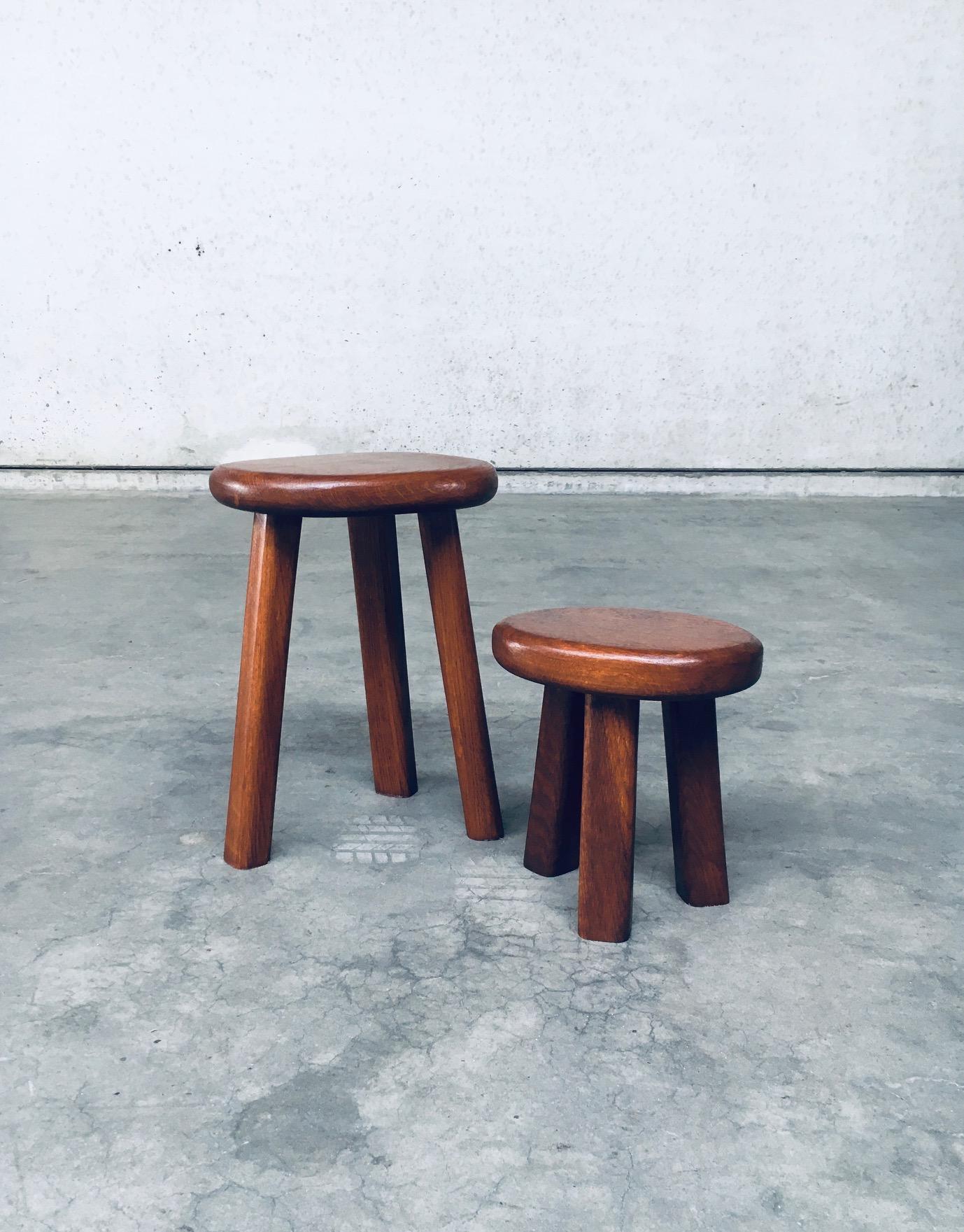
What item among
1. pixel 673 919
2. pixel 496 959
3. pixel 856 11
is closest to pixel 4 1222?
pixel 496 959

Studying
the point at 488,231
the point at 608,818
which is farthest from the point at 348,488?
the point at 488,231

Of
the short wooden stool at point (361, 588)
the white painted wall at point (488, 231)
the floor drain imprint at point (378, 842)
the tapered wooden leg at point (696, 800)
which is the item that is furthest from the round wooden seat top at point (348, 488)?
the white painted wall at point (488, 231)

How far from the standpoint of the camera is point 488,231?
4887 mm

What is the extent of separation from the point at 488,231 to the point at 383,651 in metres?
3.35

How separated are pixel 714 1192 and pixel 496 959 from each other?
0.46 metres

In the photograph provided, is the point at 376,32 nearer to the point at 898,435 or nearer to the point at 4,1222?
the point at 898,435

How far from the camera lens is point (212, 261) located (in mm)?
4895

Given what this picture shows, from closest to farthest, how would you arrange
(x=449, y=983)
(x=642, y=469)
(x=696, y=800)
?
(x=449, y=983) → (x=696, y=800) → (x=642, y=469)

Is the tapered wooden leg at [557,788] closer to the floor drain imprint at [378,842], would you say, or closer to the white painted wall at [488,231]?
the floor drain imprint at [378,842]

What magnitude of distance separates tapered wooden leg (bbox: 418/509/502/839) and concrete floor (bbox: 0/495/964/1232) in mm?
64

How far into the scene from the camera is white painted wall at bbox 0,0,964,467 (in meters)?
4.75

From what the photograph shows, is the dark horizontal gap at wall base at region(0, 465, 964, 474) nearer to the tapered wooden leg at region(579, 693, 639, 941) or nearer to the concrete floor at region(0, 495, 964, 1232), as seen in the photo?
the concrete floor at region(0, 495, 964, 1232)

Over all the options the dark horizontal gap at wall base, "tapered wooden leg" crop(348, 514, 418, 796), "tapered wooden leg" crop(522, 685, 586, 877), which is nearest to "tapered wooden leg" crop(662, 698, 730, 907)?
"tapered wooden leg" crop(522, 685, 586, 877)

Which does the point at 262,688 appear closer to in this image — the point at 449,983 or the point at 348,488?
the point at 348,488
